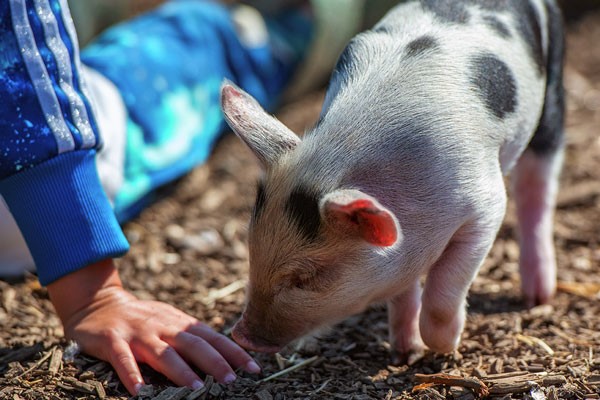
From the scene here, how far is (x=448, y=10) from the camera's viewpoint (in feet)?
10.3

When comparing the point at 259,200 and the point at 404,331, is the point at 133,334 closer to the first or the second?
the point at 259,200

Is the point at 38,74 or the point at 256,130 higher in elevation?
the point at 38,74

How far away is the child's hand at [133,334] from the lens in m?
2.77

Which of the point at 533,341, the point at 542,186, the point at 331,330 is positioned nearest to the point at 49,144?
the point at 331,330

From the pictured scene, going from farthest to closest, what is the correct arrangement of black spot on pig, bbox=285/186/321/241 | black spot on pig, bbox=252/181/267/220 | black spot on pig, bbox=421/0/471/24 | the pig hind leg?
the pig hind leg → black spot on pig, bbox=421/0/471/24 → black spot on pig, bbox=252/181/267/220 → black spot on pig, bbox=285/186/321/241

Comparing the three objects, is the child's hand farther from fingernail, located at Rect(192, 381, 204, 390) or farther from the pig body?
the pig body

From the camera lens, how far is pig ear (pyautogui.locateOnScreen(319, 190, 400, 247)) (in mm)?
2383

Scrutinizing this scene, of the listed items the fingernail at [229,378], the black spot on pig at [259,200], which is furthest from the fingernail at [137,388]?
the black spot on pig at [259,200]

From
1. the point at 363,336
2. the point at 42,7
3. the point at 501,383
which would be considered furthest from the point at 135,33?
the point at 501,383

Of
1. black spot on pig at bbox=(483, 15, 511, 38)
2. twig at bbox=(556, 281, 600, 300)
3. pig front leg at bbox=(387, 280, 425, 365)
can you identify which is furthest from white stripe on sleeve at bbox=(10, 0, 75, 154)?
twig at bbox=(556, 281, 600, 300)

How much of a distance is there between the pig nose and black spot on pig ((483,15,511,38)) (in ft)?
4.58

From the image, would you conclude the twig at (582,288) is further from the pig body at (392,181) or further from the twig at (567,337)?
the pig body at (392,181)

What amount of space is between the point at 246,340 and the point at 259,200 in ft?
1.53

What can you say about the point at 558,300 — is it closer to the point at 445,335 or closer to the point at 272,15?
the point at 445,335
